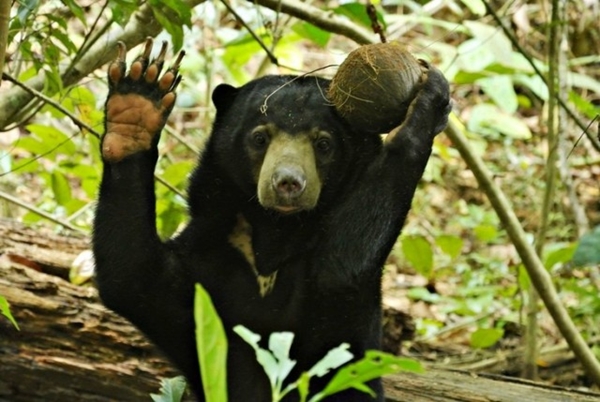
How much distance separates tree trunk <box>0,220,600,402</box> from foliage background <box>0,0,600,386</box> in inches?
30.1

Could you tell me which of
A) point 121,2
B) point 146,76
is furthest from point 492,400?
point 121,2

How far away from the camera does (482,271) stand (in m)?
9.48

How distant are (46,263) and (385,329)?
6.55 feet

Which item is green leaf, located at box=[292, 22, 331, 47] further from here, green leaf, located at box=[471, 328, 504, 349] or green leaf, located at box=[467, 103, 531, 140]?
green leaf, located at box=[467, 103, 531, 140]

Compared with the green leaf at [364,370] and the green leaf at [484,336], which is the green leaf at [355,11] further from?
the green leaf at [364,370]

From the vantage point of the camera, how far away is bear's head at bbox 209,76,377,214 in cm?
442

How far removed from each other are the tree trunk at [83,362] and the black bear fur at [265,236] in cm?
64

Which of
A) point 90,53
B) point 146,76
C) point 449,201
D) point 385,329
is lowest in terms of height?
point 385,329

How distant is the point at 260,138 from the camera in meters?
4.63

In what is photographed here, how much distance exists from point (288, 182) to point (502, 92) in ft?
17.6

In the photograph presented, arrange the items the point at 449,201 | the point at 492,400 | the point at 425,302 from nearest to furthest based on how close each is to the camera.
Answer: the point at 492,400
the point at 425,302
the point at 449,201

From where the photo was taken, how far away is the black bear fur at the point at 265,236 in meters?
4.27

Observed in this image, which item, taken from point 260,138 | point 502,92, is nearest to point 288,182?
point 260,138

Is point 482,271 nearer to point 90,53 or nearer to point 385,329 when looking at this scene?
point 385,329
